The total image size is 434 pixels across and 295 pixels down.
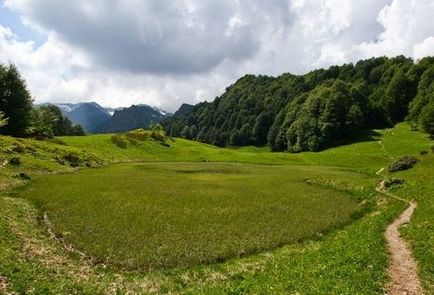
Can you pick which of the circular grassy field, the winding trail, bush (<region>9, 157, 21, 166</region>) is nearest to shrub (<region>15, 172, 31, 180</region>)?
the circular grassy field

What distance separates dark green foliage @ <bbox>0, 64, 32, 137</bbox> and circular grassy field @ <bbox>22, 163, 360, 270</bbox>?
56.3 metres

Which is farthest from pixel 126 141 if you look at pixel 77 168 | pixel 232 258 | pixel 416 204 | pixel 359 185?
pixel 232 258

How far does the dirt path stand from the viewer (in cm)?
2478

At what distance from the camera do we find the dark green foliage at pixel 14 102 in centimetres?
11580

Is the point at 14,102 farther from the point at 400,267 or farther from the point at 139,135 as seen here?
the point at 400,267

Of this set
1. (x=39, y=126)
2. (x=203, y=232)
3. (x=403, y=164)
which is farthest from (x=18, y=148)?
(x=403, y=164)

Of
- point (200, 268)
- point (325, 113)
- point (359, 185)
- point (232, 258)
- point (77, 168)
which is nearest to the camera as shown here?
point (200, 268)

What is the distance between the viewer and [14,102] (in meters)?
117

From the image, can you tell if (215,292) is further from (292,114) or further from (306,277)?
(292,114)

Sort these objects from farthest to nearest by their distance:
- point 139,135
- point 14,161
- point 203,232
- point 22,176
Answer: point 139,135 < point 14,161 < point 22,176 < point 203,232

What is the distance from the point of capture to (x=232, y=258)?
104 ft

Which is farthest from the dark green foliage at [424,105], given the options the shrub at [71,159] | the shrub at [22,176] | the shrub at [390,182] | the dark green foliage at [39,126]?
the dark green foliage at [39,126]

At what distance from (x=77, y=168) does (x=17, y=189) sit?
28.6 metres

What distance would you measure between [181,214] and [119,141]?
294 feet
